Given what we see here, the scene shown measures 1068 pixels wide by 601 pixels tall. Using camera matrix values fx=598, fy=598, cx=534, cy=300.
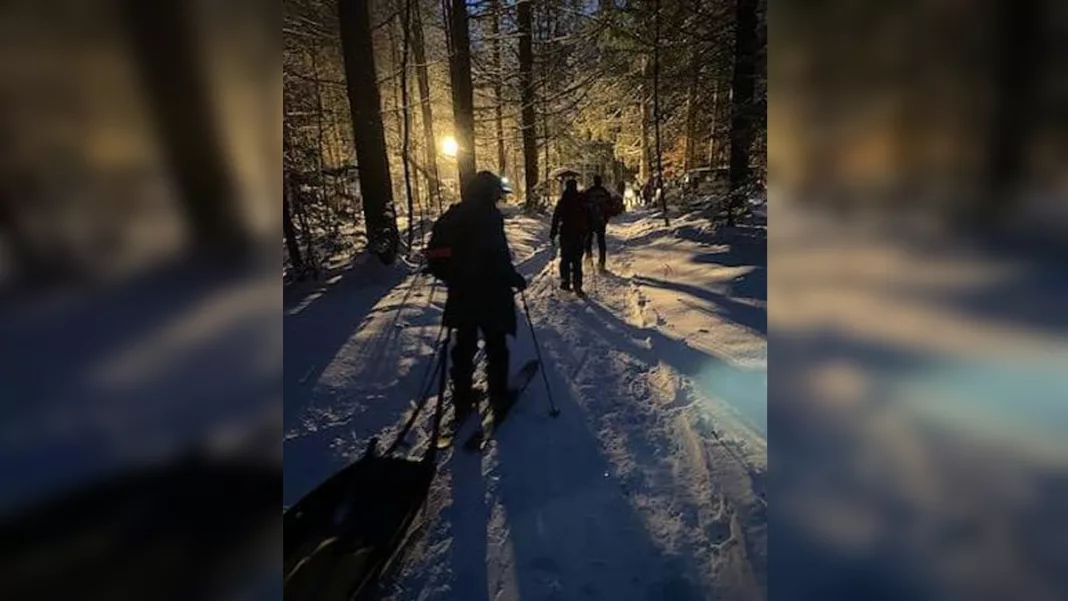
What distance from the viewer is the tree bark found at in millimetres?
17869

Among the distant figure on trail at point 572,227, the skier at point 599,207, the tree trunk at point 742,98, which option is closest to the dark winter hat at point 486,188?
the distant figure on trail at point 572,227

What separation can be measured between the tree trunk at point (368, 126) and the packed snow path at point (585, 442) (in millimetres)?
1885

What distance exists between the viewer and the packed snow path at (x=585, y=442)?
2.94 metres

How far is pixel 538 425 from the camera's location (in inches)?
186

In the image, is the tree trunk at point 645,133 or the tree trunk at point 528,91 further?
the tree trunk at point 528,91
